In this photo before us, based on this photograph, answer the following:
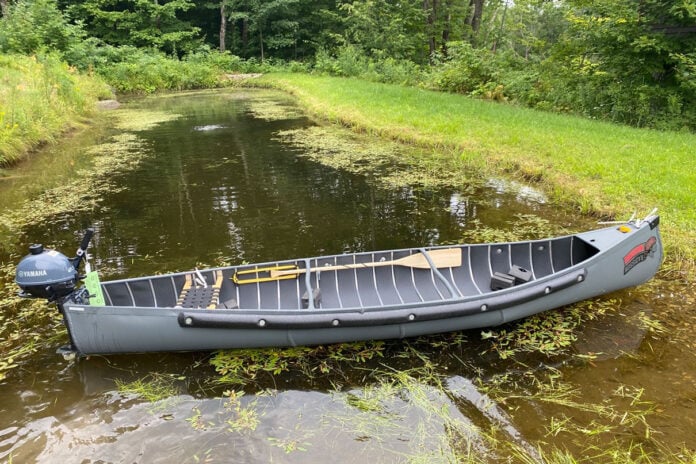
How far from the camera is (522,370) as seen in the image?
15.4 ft

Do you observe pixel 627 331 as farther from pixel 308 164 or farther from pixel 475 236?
pixel 308 164

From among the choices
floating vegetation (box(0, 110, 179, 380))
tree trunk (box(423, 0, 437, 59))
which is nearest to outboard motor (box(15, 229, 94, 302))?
floating vegetation (box(0, 110, 179, 380))

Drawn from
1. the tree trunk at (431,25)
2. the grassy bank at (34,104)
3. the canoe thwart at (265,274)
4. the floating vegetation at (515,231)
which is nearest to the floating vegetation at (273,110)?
the grassy bank at (34,104)

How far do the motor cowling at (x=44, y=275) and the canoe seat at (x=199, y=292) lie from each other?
43.8 inches

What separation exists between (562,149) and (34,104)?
45.9 feet

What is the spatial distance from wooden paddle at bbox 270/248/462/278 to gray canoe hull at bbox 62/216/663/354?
10cm

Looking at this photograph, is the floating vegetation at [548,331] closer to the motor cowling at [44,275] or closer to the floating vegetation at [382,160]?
the motor cowling at [44,275]

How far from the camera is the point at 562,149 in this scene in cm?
1058

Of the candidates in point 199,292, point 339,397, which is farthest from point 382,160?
point 339,397

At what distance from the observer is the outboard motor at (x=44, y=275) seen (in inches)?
172

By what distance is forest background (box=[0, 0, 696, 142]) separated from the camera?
13336 millimetres

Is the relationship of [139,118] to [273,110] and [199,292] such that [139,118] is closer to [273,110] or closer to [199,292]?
[273,110]

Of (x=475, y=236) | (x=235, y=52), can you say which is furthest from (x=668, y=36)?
(x=235, y=52)

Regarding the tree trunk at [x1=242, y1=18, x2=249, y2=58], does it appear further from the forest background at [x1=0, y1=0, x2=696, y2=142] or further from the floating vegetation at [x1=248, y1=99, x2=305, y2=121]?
the floating vegetation at [x1=248, y1=99, x2=305, y2=121]
